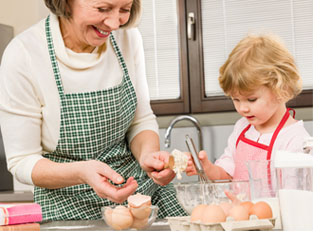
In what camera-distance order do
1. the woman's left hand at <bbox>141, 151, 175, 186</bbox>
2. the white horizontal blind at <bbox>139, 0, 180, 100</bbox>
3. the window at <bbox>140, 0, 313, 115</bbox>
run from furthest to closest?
the white horizontal blind at <bbox>139, 0, 180, 100</bbox> → the window at <bbox>140, 0, 313, 115</bbox> → the woman's left hand at <bbox>141, 151, 175, 186</bbox>

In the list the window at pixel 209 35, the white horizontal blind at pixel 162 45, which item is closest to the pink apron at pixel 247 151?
the window at pixel 209 35

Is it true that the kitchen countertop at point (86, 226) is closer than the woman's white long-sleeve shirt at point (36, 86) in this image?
Yes

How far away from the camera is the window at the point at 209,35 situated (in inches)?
63.3

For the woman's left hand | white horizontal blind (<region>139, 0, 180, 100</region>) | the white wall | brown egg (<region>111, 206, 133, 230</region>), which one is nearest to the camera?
brown egg (<region>111, 206, 133, 230</region>)

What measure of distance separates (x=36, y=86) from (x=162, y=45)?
0.87 metres

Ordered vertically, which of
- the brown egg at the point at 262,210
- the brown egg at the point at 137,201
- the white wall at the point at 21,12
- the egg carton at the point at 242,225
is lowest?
the brown egg at the point at 137,201

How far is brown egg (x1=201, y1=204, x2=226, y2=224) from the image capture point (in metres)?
0.54

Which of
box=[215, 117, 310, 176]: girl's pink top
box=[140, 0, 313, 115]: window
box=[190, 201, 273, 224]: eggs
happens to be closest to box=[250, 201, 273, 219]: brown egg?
box=[190, 201, 273, 224]: eggs

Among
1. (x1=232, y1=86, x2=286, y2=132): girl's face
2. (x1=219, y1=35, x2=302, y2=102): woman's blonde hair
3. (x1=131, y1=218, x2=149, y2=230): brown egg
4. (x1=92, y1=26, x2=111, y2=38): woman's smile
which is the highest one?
(x1=92, y1=26, x2=111, y2=38): woman's smile

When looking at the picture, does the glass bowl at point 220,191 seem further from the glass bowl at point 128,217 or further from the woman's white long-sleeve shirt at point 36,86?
the woman's white long-sleeve shirt at point 36,86

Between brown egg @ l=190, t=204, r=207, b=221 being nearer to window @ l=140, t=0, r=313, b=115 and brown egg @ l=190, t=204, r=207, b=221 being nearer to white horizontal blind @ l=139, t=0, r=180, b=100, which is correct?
window @ l=140, t=0, r=313, b=115

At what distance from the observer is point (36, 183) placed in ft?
2.91

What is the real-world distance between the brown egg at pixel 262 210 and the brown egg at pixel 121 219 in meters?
0.18

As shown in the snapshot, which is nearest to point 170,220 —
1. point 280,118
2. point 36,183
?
point 36,183
